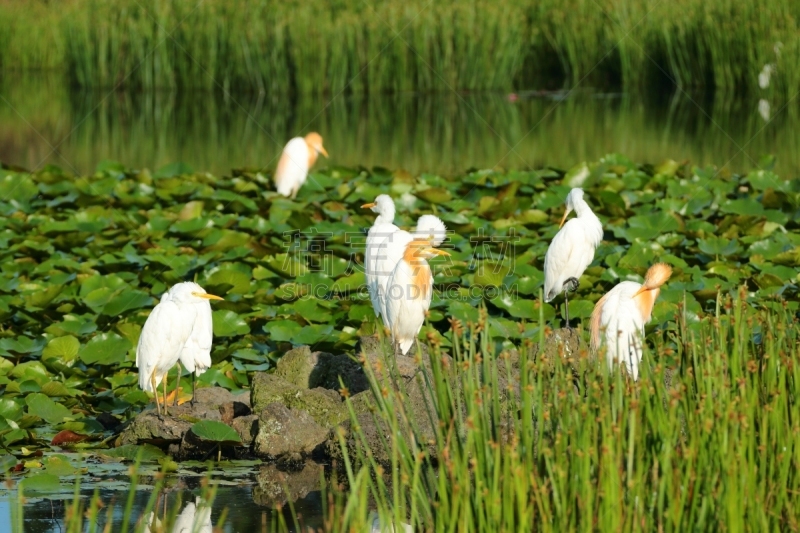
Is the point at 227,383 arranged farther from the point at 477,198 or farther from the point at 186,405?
the point at 477,198

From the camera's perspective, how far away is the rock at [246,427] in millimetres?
5066

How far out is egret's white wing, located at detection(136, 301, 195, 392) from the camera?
196 inches

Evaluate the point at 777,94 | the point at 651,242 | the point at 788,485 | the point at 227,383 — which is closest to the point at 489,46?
the point at 777,94

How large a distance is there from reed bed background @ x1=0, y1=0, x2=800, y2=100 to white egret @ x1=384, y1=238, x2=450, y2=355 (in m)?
12.7

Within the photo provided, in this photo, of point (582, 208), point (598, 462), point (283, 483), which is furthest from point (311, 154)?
point (598, 462)

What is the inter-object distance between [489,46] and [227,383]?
1392cm

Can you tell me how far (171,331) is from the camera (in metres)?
4.96

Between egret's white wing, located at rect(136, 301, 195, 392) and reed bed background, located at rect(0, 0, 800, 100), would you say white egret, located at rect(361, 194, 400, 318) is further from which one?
reed bed background, located at rect(0, 0, 800, 100)

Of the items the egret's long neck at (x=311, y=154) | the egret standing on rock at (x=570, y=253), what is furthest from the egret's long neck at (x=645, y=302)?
the egret's long neck at (x=311, y=154)

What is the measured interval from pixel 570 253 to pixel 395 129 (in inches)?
401

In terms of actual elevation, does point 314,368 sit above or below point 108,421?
above

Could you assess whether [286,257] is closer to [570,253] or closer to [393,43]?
[570,253]

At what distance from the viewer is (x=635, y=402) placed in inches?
111

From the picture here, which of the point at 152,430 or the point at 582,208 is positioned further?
the point at 582,208
